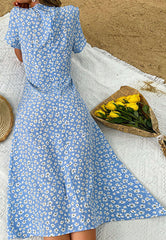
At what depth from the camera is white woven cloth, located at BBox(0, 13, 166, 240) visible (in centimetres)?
152

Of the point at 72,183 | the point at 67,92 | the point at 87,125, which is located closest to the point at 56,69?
the point at 67,92

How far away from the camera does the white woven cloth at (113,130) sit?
1.52 metres

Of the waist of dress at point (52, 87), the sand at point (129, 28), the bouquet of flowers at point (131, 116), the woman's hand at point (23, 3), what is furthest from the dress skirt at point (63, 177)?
the sand at point (129, 28)

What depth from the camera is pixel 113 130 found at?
1983 millimetres

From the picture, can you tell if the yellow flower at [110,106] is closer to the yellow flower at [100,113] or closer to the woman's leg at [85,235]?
the yellow flower at [100,113]

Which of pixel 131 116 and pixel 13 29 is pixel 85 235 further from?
pixel 13 29

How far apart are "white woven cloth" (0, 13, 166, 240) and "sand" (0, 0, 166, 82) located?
343 millimetres

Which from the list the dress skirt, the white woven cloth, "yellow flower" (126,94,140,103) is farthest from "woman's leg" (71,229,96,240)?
"yellow flower" (126,94,140,103)

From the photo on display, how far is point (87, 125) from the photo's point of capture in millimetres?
1653

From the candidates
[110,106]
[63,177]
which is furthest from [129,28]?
[63,177]

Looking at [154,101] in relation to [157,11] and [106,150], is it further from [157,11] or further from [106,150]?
[157,11]

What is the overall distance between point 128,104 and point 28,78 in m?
0.71

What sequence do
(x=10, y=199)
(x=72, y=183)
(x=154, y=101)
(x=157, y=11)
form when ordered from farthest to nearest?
(x=157, y=11) < (x=154, y=101) < (x=10, y=199) < (x=72, y=183)

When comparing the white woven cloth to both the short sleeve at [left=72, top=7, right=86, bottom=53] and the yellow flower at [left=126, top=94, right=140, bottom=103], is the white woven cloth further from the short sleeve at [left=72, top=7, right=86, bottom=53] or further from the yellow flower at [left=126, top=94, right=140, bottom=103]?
the short sleeve at [left=72, top=7, right=86, bottom=53]
